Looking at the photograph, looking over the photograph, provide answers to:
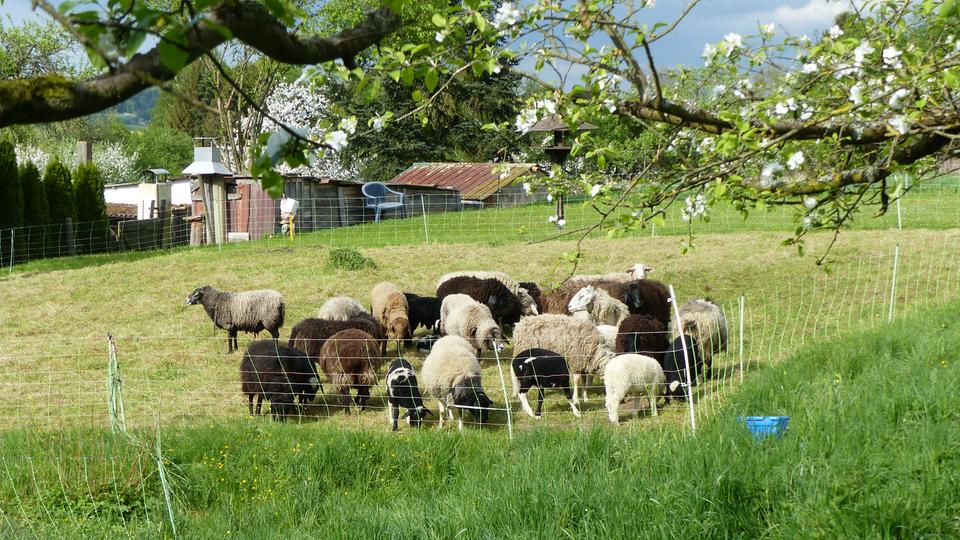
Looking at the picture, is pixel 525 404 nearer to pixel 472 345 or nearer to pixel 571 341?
pixel 571 341

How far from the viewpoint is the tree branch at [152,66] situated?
192 centimetres

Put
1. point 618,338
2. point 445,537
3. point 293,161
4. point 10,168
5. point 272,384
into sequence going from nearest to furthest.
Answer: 1. point 293,161
2. point 445,537
3. point 272,384
4. point 618,338
5. point 10,168

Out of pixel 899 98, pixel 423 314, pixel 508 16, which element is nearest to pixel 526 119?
pixel 508 16

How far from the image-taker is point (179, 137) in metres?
65.8

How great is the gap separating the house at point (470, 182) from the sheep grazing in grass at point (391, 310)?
1951cm

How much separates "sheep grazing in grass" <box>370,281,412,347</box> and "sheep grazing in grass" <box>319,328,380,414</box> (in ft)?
7.27

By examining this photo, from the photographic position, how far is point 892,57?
418 centimetres

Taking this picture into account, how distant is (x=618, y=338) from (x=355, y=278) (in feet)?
22.4

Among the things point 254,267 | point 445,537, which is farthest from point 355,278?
point 445,537

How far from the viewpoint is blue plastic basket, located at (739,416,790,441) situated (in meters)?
5.24

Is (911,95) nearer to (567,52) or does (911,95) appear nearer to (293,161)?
(567,52)

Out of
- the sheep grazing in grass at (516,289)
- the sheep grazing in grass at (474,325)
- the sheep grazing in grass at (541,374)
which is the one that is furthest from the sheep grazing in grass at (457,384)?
the sheep grazing in grass at (516,289)

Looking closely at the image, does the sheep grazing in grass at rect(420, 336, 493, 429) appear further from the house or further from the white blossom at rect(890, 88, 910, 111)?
the house

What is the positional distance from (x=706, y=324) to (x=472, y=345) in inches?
108
